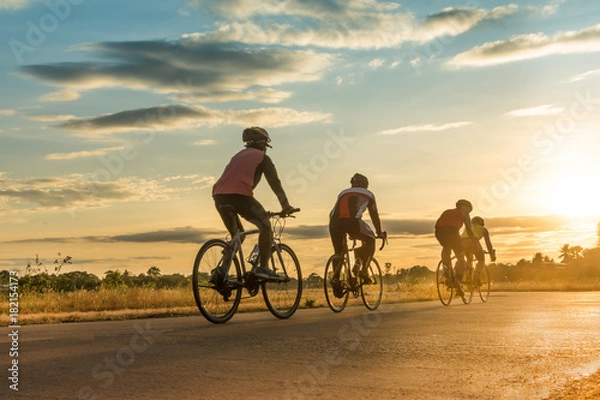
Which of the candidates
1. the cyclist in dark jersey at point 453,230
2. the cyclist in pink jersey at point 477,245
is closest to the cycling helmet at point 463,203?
the cyclist in dark jersey at point 453,230

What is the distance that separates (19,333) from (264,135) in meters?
4.08

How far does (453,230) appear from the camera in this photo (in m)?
17.3

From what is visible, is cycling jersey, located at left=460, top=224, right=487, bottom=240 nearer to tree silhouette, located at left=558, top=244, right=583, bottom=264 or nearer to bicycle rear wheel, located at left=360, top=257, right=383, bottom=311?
bicycle rear wheel, located at left=360, top=257, right=383, bottom=311

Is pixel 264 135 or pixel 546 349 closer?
pixel 546 349

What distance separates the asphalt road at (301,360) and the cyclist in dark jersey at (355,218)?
12.4 ft

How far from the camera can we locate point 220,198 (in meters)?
10.4

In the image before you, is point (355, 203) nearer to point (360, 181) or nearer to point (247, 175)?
point (360, 181)

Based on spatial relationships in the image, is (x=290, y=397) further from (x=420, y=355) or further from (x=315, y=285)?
(x=315, y=285)

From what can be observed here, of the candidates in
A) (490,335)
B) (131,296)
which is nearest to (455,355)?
(490,335)

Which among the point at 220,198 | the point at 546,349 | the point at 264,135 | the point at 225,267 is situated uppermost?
the point at 264,135

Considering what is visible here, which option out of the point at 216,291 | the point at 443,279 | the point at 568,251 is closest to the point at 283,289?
the point at 216,291

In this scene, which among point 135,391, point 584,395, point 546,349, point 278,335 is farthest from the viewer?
point 278,335

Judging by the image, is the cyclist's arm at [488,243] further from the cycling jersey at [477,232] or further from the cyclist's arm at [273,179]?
the cyclist's arm at [273,179]

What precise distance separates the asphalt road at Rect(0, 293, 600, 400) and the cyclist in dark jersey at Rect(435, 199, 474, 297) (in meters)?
7.03
